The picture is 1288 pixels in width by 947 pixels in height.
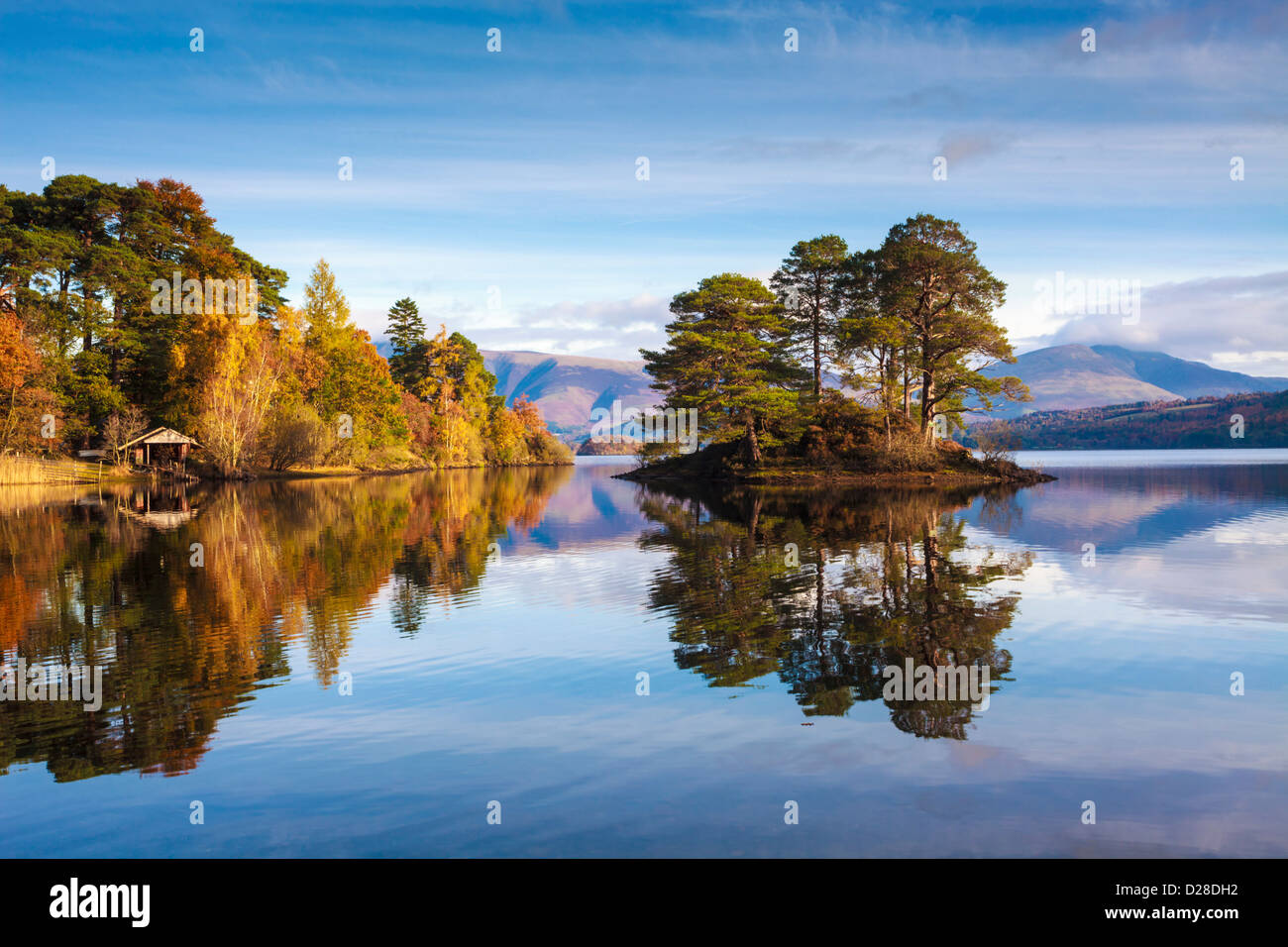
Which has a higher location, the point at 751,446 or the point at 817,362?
the point at 817,362

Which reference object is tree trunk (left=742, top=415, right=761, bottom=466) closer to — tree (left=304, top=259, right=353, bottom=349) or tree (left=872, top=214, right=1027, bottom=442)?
tree (left=872, top=214, right=1027, bottom=442)

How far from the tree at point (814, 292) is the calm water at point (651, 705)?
37053mm

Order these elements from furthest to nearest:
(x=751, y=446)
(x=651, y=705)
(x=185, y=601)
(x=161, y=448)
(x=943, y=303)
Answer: (x=161, y=448), (x=751, y=446), (x=943, y=303), (x=185, y=601), (x=651, y=705)

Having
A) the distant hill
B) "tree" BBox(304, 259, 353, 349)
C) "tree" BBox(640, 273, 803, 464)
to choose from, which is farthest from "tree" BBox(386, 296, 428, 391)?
the distant hill

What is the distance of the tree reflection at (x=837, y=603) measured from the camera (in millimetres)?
9758

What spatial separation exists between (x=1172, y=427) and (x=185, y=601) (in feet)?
601

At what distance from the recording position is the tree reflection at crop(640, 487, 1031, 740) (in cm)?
976

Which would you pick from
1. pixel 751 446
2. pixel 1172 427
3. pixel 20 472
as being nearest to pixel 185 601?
pixel 751 446

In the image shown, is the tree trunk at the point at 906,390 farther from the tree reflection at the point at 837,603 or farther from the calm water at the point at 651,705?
the calm water at the point at 651,705

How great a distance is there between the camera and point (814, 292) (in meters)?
55.8

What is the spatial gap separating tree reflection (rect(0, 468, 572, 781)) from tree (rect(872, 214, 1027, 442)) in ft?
99.6

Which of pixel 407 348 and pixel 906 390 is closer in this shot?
pixel 906 390

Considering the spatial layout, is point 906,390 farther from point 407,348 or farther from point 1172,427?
point 1172,427
